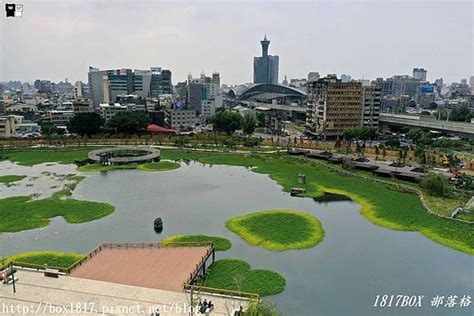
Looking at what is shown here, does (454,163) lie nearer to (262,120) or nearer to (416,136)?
(416,136)

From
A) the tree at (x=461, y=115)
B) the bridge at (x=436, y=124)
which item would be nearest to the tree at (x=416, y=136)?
the bridge at (x=436, y=124)

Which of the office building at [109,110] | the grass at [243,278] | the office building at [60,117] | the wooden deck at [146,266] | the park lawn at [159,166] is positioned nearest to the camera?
the wooden deck at [146,266]

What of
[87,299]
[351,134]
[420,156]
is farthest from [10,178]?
[351,134]

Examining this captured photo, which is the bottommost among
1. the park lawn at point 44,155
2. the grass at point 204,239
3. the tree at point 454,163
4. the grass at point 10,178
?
the grass at point 204,239

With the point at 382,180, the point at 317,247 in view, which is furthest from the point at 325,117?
the point at 317,247

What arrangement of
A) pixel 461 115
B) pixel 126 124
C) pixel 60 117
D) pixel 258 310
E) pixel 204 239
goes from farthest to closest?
pixel 461 115, pixel 60 117, pixel 126 124, pixel 204 239, pixel 258 310

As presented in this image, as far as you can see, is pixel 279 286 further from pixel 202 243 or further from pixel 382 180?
pixel 382 180

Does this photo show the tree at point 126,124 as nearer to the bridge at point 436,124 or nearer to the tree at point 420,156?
the tree at point 420,156
